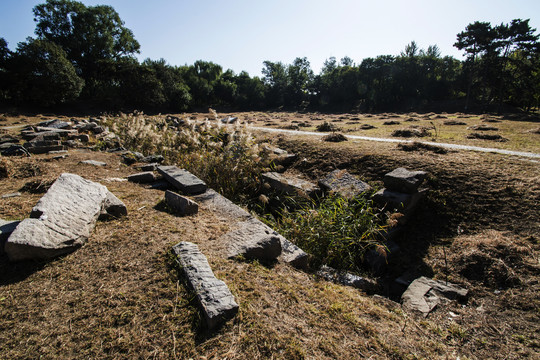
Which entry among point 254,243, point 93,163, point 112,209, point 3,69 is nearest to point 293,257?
point 254,243

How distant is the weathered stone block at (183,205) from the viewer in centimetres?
320

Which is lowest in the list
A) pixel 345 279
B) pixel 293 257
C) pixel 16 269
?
pixel 345 279

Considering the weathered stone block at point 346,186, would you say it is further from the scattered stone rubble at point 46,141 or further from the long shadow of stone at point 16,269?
the scattered stone rubble at point 46,141

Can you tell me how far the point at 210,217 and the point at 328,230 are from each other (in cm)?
155

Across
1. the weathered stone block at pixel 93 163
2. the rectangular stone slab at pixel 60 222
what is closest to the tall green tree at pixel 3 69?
the weathered stone block at pixel 93 163

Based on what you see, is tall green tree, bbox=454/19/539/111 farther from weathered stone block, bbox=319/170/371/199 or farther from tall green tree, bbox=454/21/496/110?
weathered stone block, bbox=319/170/371/199

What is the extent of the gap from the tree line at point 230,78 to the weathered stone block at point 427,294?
2572cm

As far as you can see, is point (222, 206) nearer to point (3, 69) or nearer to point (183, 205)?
point (183, 205)

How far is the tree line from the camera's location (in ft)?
66.1

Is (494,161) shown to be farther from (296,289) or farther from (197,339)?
(197,339)

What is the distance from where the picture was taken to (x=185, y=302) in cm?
176


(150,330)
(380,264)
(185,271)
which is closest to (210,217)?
(185,271)

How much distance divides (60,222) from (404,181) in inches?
174

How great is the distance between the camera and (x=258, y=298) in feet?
6.31
